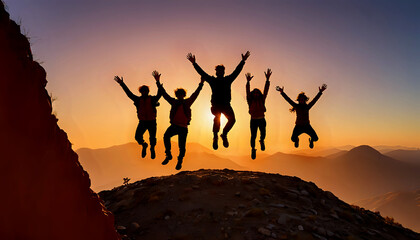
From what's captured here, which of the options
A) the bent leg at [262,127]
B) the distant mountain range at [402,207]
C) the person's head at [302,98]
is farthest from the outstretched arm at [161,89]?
the distant mountain range at [402,207]

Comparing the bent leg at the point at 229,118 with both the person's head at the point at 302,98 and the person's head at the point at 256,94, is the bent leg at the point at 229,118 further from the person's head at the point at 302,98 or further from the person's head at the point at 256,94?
the person's head at the point at 302,98

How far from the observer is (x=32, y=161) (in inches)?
200

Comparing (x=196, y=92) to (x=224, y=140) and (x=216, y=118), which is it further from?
(x=224, y=140)

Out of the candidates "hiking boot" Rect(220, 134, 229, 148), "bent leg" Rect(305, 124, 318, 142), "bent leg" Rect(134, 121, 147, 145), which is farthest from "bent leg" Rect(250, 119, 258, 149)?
"bent leg" Rect(134, 121, 147, 145)

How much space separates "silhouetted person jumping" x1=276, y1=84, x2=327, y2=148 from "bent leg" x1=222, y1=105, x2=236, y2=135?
3.32 m

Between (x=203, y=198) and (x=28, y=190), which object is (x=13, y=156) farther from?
(x=203, y=198)

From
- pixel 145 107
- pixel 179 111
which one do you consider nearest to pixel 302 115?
pixel 179 111

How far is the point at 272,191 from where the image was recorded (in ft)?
43.2

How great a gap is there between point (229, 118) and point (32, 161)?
673 cm

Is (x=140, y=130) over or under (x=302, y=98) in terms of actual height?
under

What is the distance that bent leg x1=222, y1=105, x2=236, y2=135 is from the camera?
1023 cm

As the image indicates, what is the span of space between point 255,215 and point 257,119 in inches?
148

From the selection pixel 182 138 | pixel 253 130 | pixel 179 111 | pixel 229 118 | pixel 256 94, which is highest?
pixel 256 94

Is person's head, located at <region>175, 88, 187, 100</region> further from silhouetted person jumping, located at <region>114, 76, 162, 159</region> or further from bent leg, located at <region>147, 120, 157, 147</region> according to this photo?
bent leg, located at <region>147, 120, 157, 147</region>
